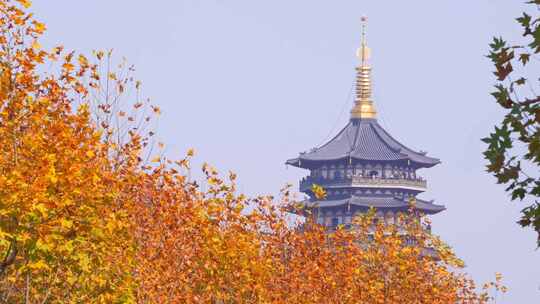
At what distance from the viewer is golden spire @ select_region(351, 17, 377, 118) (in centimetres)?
11419

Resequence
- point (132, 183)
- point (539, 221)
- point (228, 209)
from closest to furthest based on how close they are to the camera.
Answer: point (539, 221) < point (132, 183) < point (228, 209)

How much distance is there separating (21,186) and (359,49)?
106 m

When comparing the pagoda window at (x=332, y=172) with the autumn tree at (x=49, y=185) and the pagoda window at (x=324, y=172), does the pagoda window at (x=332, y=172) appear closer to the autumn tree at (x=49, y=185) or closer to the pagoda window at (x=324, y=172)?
the pagoda window at (x=324, y=172)

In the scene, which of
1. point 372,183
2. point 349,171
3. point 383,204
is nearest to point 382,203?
point 383,204

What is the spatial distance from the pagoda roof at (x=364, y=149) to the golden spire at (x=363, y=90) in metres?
0.89

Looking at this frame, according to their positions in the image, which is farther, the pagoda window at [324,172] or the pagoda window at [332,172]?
the pagoda window at [324,172]

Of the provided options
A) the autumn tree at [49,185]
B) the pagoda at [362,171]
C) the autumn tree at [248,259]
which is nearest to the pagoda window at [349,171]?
the pagoda at [362,171]

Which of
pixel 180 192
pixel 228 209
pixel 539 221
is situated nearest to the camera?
pixel 539 221

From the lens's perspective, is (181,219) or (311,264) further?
(311,264)

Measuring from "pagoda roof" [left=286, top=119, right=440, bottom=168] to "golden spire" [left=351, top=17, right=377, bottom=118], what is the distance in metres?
0.89

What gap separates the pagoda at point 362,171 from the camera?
110 meters

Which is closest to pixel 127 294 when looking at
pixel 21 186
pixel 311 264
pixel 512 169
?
pixel 21 186

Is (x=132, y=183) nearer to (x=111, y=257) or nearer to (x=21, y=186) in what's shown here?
(x=111, y=257)

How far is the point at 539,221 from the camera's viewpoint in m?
11.5
